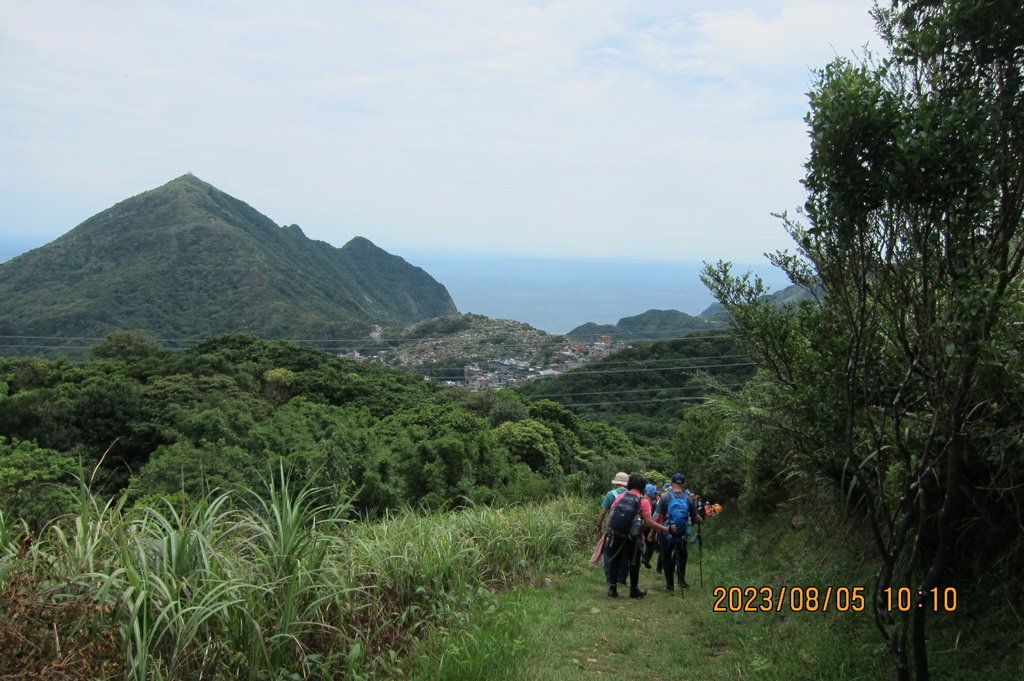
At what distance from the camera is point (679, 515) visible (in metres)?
7.35

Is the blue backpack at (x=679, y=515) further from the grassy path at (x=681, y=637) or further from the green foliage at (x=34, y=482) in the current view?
the green foliage at (x=34, y=482)

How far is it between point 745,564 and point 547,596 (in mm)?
2584

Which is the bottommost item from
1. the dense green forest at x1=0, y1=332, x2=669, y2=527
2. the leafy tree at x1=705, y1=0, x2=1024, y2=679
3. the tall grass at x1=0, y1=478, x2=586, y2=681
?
the dense green forest at x1=0, y1=332, x2=669, y2=527

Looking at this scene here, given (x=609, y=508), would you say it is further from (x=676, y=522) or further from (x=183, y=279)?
(x=183, y=279)

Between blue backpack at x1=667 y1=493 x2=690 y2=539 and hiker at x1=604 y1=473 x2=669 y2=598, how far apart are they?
37 cm

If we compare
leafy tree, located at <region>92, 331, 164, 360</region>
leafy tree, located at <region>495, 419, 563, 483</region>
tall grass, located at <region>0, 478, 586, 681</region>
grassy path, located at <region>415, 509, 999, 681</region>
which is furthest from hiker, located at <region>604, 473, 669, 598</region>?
leafy tree, located at <region>92, 331, 164, 360</region>

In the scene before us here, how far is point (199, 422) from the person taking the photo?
22141 mm

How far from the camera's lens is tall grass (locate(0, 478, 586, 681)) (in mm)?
3645

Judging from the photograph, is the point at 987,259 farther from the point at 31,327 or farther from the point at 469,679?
the point at 31,327

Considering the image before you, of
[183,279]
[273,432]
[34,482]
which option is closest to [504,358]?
[183,279]

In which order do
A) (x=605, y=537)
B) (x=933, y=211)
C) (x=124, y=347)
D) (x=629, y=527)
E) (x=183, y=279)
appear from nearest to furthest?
(x=933, y=211) < (x=629, y=527) < (x=605, y=537) < (x=124, y=347) < (x=183, y=279)

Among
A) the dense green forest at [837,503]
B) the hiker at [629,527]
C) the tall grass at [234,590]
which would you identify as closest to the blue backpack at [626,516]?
the hiker at [629,527]

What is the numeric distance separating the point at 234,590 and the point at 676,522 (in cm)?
453

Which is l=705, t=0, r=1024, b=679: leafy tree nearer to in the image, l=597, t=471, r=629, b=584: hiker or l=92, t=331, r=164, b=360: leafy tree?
l=597, t=471, r=629, b=584: hiker
